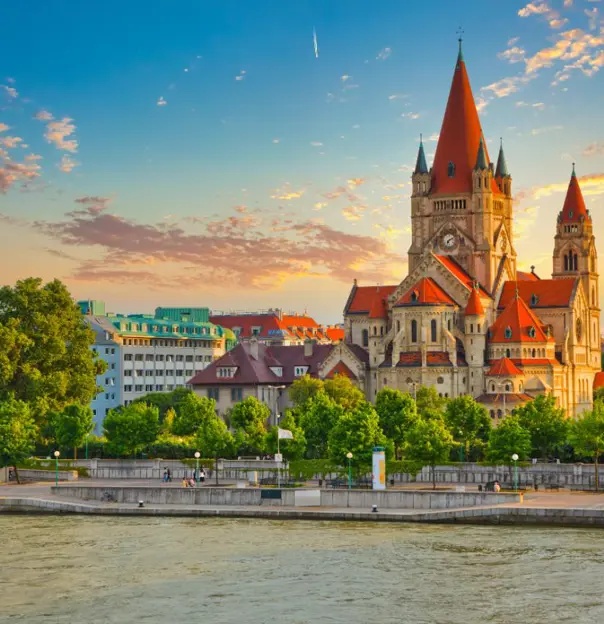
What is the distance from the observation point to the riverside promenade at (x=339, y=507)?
66875 millimetres

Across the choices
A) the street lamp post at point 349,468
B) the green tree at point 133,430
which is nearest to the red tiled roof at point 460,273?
the green tree at point 133,430

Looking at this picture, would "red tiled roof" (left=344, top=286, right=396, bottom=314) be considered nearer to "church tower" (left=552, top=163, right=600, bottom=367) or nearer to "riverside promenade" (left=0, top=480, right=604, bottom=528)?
"church tower" (left=552, top=163, right=600, bottom=367)

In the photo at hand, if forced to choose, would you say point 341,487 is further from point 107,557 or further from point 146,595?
point 146,595

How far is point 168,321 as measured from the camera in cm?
18550

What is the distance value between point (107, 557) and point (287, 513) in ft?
49.0

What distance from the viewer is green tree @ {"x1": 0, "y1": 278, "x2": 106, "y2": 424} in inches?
4035

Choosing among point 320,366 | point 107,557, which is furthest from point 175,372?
point 107,557

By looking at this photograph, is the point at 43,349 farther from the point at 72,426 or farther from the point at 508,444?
the point at 508,444

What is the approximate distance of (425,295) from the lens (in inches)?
5443

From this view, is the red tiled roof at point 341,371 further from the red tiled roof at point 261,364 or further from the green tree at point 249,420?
the green tree at point 249,420

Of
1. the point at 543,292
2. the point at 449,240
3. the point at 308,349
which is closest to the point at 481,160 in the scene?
the point at 449,240

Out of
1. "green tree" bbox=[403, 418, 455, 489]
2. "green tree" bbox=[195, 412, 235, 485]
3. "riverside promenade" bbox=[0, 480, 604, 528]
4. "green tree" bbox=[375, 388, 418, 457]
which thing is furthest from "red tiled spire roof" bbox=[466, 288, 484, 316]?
"riverside promenade" bbox=[0, 480, 604, 528]

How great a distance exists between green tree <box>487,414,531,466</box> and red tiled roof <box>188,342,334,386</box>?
205ft

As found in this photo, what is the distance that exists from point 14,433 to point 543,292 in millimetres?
73812
